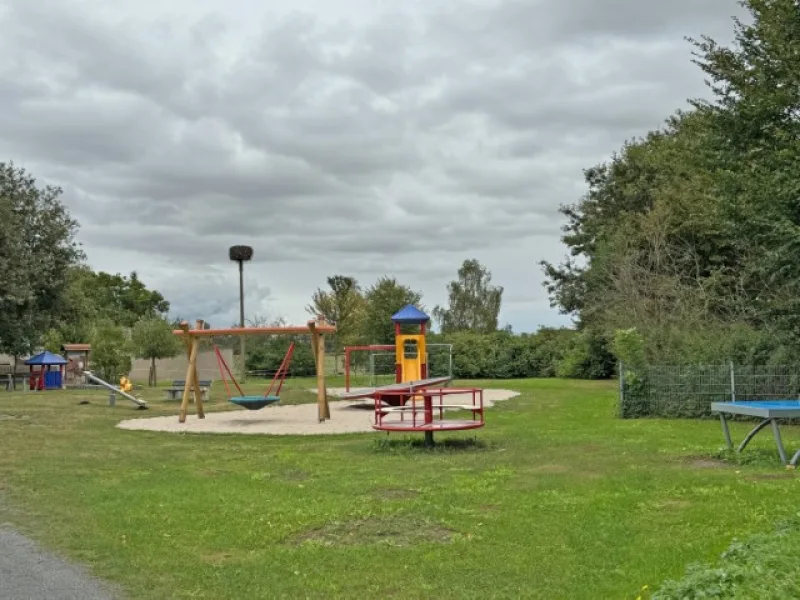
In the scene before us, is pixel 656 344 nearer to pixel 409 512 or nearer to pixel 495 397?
pixel 495 397

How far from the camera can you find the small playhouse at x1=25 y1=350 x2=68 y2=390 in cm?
3128

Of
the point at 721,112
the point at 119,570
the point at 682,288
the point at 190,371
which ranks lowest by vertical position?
the point at 119,570

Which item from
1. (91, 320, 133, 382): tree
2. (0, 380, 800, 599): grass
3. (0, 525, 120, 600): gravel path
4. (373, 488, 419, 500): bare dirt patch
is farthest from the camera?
(91, 320, 133, 382): tree

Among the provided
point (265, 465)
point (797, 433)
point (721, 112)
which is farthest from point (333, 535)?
point (721, 112)

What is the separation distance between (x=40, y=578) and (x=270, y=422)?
13.0m

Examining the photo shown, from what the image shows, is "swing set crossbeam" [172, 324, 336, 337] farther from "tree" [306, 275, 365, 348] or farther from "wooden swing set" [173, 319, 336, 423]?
"tree" [306, 275, 365, 348]

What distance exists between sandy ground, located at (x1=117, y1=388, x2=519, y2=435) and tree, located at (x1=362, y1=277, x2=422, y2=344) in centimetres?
1551

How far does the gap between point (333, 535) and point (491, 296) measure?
59313mm

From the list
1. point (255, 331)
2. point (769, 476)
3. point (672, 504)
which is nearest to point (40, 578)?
point (672, 504)

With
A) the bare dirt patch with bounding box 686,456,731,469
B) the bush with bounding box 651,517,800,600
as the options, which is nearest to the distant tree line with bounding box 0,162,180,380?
the bare dirt patch with bounding box 686,456,731,469

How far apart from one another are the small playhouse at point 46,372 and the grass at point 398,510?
61.8 ft

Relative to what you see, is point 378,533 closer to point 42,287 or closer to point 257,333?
point 257,333

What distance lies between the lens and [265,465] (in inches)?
434

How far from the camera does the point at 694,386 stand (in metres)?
17.4
